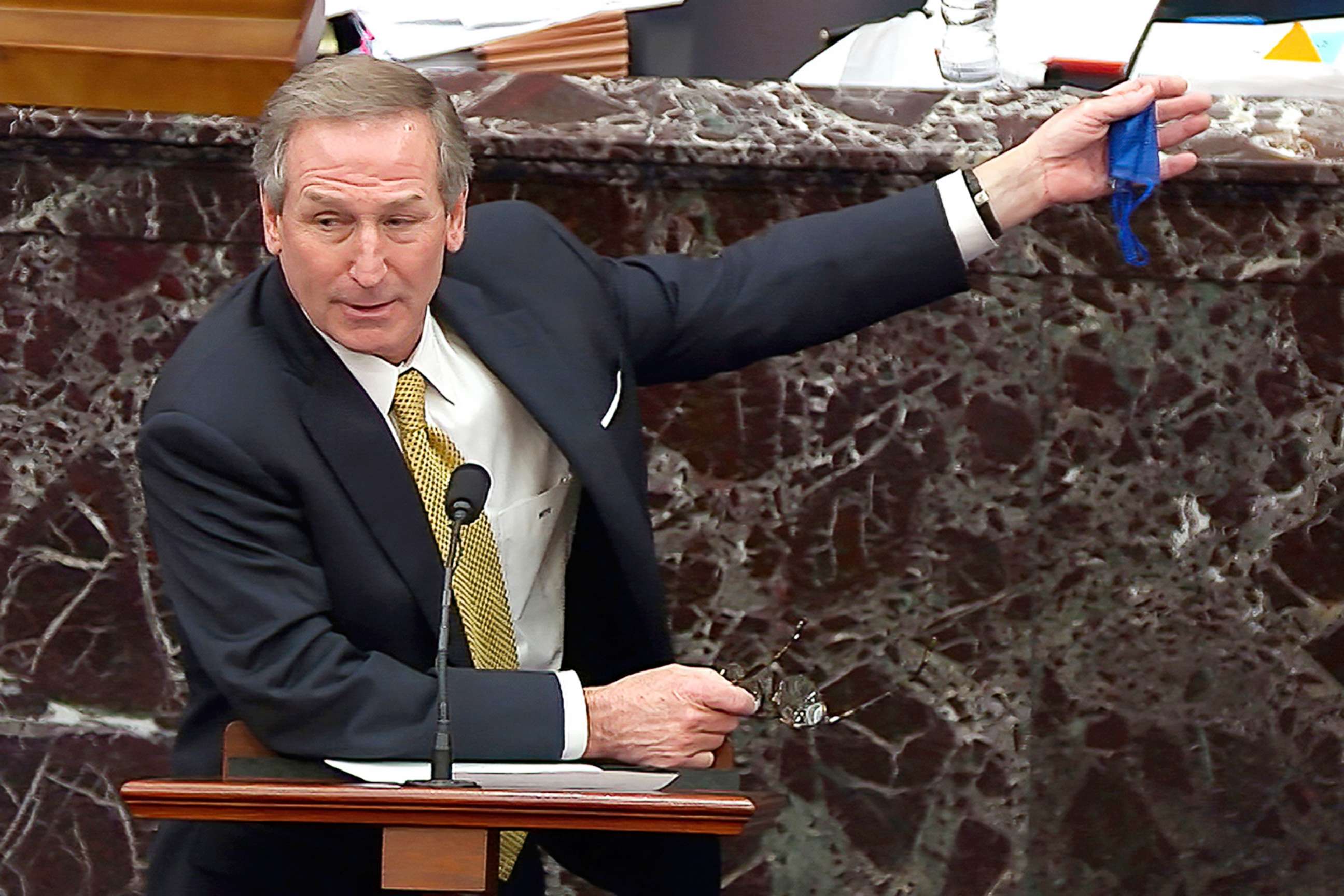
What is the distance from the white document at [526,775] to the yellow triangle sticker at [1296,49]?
5.31ft

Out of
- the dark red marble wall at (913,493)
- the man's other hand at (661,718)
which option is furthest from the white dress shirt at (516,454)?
the dark red marble wall at (913,493)

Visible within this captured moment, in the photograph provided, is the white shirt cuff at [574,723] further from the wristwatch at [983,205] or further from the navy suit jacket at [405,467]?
the wristwatch at [983,205]

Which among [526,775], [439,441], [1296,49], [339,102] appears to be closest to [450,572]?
[526,775]

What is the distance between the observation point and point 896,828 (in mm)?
2697

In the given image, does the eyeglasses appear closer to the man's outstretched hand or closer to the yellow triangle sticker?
the man's outstretched hand

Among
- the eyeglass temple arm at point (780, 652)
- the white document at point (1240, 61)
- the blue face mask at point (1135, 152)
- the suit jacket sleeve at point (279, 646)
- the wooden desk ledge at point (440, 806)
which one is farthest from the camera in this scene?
the white document at point (1240, 61)

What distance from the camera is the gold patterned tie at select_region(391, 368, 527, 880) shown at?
183cm

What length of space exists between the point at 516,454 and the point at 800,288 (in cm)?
35

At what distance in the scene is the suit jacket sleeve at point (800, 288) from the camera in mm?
2039

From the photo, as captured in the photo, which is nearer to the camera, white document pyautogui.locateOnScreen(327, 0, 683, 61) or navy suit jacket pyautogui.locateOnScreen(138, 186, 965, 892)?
navy suit jacket pyautogui.locateOnScreen(138, 186, 965, 892)

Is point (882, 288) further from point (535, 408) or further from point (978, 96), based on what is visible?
point (978, 96)

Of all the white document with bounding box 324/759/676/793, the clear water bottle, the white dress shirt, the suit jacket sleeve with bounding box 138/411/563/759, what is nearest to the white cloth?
the white dress shirt

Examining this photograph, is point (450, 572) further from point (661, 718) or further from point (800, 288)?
point (800, 288)

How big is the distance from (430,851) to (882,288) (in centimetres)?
82
